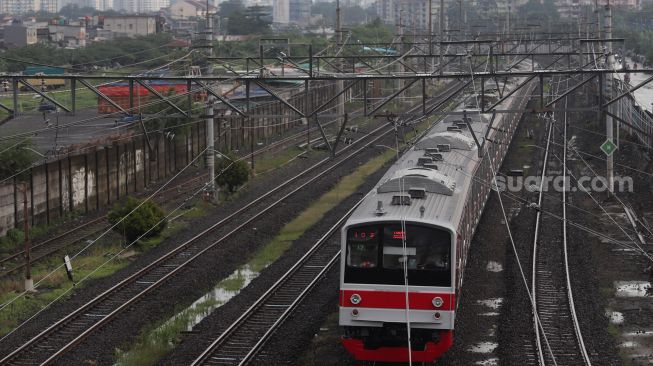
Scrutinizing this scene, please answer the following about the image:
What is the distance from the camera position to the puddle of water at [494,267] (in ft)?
58.0

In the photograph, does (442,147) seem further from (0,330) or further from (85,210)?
(85,210)

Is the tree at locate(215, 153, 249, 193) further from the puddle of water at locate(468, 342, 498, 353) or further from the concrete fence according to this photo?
the puddle of water at locate(468, 342, 498, 353)

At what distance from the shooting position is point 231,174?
Result: 87.7 ft

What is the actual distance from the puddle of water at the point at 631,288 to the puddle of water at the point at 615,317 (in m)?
1.19

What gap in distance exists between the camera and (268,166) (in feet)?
109

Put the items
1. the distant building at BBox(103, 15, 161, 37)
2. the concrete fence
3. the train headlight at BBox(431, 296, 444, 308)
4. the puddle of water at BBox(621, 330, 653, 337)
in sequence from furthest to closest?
the distant building at BBox(103, 15, 161, 37)
the concrete fence
the puddle of water at BBox(621, 330, 653, 337)
the train headlight at BBox(431, 296, 444, 308)

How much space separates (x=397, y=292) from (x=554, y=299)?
4.93 metres

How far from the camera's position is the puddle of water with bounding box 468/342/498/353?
12.9 meters

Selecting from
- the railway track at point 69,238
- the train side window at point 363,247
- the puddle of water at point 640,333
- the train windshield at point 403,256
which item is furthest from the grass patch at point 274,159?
the train windshield at point 403,256

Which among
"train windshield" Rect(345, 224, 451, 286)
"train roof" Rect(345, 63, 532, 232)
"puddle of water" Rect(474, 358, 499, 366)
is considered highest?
"train roof" Rect(345, 63, 532, 232)

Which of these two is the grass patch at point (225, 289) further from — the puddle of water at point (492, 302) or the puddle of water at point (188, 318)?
the puddle of water at point (492, 302)

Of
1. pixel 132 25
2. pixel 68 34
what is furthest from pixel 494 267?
pixel 132 25

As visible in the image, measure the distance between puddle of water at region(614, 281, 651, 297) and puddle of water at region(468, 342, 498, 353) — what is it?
13.0ft

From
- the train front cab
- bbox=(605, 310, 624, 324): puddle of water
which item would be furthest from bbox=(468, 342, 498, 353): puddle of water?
bbox=(605, 310, 624, 324): puddle of water
